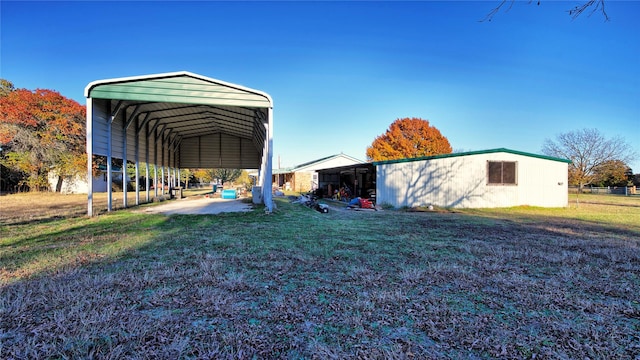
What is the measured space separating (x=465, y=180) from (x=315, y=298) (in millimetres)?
12859

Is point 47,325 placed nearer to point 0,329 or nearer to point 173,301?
point 0,329

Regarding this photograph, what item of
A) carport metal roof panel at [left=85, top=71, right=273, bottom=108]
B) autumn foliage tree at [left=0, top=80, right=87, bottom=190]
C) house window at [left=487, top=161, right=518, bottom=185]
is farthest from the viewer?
autumn foliage tree at [left=0, top=80, right=87, bottom=190]

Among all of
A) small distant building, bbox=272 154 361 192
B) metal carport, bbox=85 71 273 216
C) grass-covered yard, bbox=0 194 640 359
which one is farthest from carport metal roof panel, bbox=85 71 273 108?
small distant building, bbox=272 154 361 192

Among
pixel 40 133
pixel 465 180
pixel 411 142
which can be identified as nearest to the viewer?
pixel 465 180

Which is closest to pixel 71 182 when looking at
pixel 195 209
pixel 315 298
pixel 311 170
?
pixel 195 209

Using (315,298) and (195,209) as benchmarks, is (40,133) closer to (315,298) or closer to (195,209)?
(195,209)

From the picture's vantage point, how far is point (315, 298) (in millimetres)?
2896

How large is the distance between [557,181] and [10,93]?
35.8m

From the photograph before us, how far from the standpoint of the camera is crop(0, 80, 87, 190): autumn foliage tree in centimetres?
1969

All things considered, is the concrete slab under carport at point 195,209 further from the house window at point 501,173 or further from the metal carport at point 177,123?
the house window at point 501,173

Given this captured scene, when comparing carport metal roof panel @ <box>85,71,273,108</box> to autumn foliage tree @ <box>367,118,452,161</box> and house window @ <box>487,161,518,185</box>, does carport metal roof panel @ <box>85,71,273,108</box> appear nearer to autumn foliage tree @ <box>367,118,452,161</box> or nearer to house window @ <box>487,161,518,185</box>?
house window @ <box>487,161,518,185</box>

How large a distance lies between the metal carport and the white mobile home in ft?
20.6

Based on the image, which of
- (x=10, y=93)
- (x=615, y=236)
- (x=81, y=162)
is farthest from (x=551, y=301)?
(x=10, y=93)

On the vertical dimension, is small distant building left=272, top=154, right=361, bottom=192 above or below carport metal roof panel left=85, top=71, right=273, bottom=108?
below
